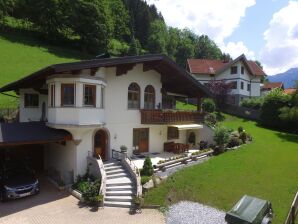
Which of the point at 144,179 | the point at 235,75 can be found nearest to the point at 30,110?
the point at 144,179

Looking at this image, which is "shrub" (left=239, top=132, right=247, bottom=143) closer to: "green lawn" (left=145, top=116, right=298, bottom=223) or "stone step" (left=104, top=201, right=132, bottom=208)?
"green lawn" (left=145, top=116, right=298, bottom=223)

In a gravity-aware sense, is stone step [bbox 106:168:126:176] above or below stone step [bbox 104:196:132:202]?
above

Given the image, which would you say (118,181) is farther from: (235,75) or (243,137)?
(235,75)

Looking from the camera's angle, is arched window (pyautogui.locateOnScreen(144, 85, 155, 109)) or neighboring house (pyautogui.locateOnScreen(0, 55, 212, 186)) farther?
arched window (pyautogui.locateOnScreen(144, 85, 155, 109))

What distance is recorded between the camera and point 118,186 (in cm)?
1917

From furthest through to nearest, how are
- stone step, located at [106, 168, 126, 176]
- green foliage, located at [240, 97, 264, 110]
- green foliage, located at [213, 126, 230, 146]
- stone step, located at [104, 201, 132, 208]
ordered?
green foliage, located at [240, 97, 264, 110] < green foliage, located at [213, 126, 230, 146] < stone step, located at [106, 168, 126, 176] < stone step, located at [104, 201, 132, 208]

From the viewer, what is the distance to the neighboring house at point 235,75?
5628 centimetres

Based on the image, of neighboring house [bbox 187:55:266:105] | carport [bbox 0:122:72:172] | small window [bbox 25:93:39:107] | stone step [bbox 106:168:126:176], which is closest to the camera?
carport [bbox 0:122:72:172]

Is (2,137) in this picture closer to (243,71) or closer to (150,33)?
(243,71)

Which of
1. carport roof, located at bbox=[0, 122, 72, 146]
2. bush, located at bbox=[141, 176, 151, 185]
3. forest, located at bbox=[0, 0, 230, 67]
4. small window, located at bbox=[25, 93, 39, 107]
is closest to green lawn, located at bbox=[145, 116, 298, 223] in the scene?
bush, located at bbox=[141, 176, 151, 185]

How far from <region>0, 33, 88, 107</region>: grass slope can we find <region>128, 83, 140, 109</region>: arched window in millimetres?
23507

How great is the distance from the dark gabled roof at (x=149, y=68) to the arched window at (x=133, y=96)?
6.77 feet

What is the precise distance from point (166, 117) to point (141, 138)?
9.48 ft

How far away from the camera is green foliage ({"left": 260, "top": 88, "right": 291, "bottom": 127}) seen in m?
40.9
